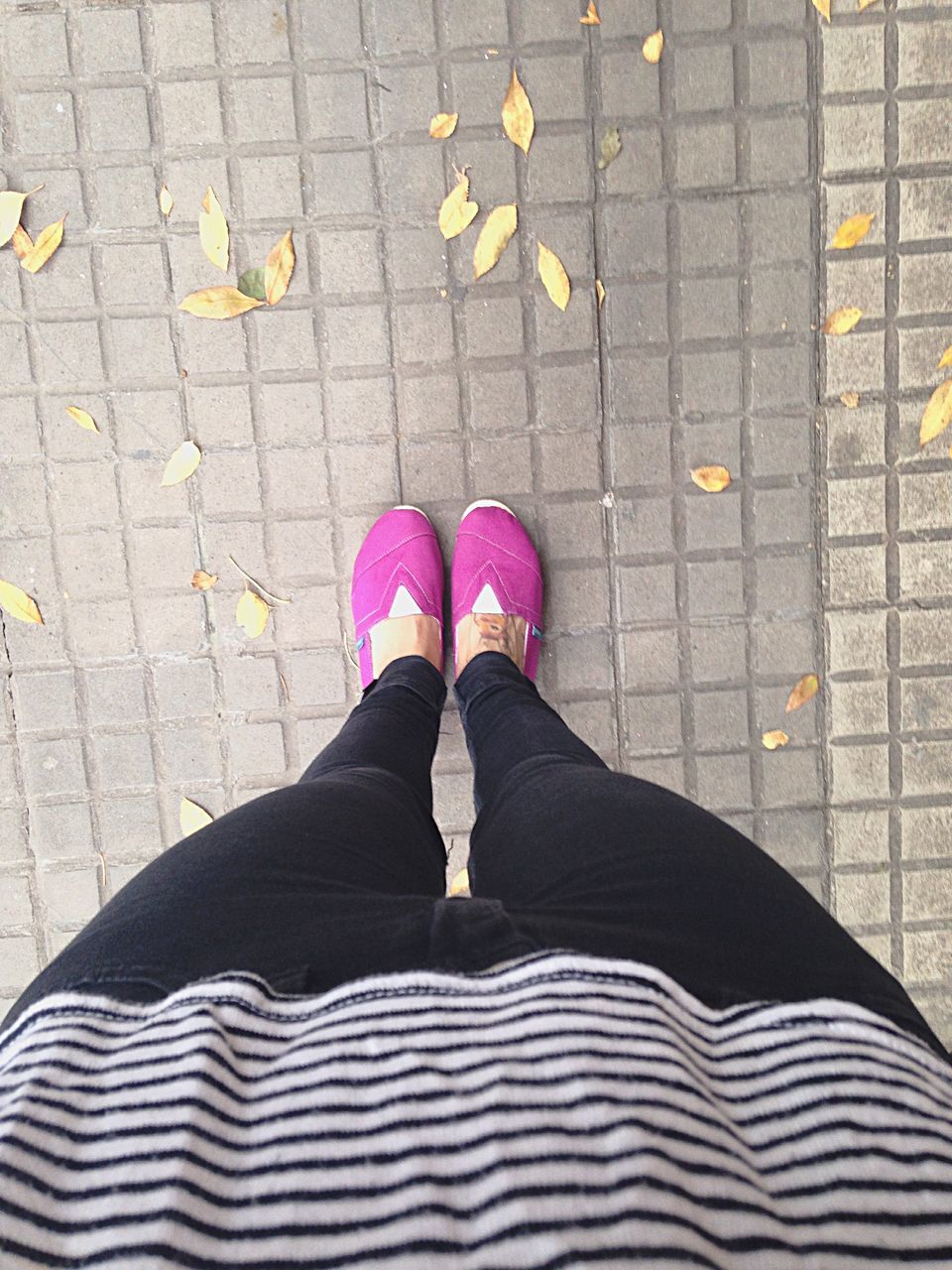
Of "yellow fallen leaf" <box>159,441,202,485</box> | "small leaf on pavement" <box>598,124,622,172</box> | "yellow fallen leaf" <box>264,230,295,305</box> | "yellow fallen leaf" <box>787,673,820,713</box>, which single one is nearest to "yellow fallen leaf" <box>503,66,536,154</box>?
"small leaf on pavement" <box>598,124,622,172</box>

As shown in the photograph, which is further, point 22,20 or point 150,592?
point 150,592

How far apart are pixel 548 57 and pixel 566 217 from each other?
28cm

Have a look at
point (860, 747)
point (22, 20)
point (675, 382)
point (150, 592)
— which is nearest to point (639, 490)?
point (675, 382)

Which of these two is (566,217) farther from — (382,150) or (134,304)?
(134,304)

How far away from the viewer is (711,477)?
1.77 m

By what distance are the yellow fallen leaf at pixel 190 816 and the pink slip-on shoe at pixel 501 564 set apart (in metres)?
0.71

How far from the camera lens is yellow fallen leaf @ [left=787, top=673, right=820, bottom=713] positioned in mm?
1838

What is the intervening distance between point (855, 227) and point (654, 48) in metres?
0.50

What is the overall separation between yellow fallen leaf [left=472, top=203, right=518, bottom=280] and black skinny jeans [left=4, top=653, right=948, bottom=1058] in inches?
38.6

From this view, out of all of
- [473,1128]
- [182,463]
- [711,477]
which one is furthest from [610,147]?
[473,1128]

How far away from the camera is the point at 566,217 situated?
67.1 inches

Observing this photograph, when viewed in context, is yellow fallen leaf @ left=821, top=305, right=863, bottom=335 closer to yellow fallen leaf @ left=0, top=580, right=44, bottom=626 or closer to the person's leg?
the person's leg

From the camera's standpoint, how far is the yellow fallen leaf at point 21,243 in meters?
1.70

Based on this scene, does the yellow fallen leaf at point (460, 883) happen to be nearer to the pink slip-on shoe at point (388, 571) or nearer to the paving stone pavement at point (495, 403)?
the paving stone pavement at point (495, 403)
